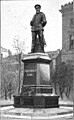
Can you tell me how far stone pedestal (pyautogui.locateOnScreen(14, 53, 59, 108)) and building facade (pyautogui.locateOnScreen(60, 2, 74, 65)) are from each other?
29351mm

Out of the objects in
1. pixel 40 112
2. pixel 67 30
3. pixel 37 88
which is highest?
pixel 67 30

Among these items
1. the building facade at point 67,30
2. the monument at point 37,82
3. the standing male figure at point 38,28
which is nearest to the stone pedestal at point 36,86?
the monument at point 37,82

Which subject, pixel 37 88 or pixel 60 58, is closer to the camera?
pixel 37 88

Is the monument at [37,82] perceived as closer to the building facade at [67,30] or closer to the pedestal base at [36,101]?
the pedestal base at [36,101]

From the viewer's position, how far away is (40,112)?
13430 millimetres

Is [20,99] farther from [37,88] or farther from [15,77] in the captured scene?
[15,77]

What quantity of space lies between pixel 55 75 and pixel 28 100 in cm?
2456

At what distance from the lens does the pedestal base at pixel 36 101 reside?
48.2ft

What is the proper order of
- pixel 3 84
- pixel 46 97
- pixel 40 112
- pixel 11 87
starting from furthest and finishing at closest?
pixel 11 87 → pixel 3 84 → pixel 46 97 → pixel 40 112

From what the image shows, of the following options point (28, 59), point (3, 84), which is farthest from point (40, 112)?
point (3, 84)

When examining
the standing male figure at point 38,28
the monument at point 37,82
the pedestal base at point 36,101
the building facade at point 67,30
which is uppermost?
the building facade at point 67,30

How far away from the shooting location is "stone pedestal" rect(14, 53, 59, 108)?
14.8m

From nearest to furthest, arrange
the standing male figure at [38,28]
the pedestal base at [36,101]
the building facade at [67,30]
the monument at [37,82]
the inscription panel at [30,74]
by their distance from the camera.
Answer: the pedestal base at [36,101], the monument at [37,82], the inscription panel at [30,74], the standing male figure at [38,28], the building facade at [67,30]

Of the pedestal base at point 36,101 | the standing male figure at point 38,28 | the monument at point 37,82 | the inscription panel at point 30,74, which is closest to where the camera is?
the pedestal base at point 36,101
